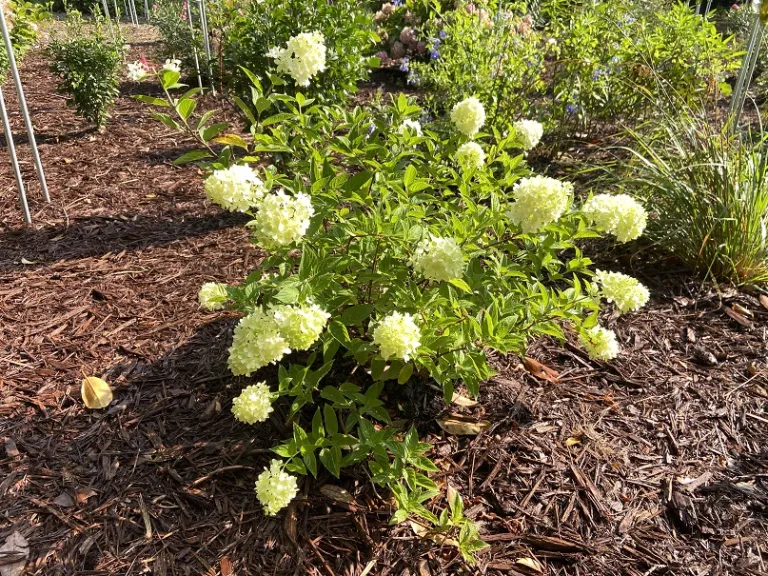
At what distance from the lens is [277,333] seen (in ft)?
5.79

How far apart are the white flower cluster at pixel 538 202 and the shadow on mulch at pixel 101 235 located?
2448mm

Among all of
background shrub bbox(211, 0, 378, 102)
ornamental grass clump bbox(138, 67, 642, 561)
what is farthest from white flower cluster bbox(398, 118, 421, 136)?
background shrub bbox(211, 0, 378, 102)

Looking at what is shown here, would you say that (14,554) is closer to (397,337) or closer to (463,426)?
(397,337)

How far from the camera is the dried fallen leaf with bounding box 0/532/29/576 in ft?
6.13

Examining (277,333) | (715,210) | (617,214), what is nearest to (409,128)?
(617,214)

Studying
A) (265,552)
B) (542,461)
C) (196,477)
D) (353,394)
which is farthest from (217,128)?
(542,461)

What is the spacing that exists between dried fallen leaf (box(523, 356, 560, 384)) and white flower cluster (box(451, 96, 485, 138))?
3.47ft

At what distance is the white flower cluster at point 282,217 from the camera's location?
5.71ft

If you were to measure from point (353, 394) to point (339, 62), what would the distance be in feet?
9.19

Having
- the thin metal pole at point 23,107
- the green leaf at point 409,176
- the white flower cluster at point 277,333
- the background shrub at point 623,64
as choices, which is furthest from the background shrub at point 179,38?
the white flower cluster at point 277,333

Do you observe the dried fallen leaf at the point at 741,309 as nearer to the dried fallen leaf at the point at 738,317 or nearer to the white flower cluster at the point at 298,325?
the dried fallen leaf at the point at 738,317

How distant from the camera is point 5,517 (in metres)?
2.02

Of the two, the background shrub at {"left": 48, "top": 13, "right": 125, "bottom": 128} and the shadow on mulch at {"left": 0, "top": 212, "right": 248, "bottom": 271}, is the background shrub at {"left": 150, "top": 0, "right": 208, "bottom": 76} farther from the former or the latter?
the shadow on mulch at {"left": 0, "top": 212, "right": 248, "bottom": 271}

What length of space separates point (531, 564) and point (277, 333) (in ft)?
3.65
